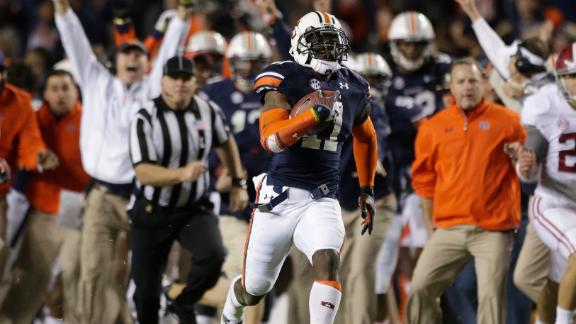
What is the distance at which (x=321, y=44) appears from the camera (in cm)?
582

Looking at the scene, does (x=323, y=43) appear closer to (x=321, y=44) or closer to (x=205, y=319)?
(x=321, y=44)

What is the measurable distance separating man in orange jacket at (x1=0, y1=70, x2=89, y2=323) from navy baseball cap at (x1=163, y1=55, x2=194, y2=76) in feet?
4.02

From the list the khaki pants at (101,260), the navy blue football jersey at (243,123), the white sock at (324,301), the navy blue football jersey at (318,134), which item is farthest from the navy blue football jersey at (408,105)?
the white sock at (324,301)

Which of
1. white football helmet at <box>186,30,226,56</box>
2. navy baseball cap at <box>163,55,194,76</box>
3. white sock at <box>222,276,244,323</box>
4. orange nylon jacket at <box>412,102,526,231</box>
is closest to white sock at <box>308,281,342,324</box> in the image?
white sock at <box>222,276,244,323</box>

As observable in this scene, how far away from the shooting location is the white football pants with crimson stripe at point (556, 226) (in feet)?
21.3

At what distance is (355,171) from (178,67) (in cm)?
132

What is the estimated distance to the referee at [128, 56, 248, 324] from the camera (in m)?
7.02

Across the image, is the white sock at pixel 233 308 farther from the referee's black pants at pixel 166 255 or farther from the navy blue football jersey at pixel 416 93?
the navy blue football jersey at pixel 416 93

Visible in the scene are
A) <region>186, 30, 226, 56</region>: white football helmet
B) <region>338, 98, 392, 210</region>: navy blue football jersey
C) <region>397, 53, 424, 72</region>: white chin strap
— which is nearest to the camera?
<region>338, 98, 392, 210</region>: navy blue football jersey

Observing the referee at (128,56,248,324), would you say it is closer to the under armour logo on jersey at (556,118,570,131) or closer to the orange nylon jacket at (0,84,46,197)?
the orange nylon jacket at (0,84,46,197)

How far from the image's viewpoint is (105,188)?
785 centimetres

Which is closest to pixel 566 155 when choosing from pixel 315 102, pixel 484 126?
pixel 484 126

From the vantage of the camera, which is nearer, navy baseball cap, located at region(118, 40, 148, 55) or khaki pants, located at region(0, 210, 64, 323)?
khaki pants, located at region(0, 210, 64, 323)

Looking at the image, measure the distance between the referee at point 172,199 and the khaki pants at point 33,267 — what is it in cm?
99
